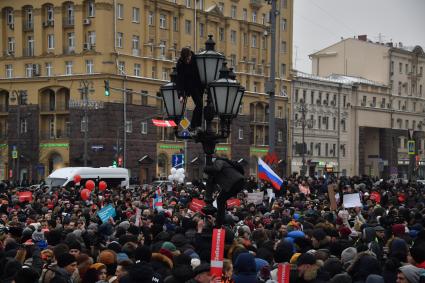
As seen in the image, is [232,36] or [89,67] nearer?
[89,67]

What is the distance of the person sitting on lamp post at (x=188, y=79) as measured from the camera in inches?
419

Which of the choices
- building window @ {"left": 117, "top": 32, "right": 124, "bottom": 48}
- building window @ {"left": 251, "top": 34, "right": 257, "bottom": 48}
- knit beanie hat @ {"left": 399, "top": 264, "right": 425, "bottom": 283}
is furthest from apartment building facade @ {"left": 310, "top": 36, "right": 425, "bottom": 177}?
knit beanie hat @ {"left": 399, "top": 264, "right": 425, "bottom": 283}

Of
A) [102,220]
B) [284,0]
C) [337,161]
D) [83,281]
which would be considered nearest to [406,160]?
[337,161]

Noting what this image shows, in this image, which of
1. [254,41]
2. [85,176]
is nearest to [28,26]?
[254,41]

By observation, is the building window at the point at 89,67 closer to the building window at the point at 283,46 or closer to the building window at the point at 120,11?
the building window at the point at 120,11

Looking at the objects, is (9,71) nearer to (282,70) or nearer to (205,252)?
(282,70)

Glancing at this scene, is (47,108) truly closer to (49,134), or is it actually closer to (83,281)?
(49,134)

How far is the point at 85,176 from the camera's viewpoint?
135 ft

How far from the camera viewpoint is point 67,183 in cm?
3928

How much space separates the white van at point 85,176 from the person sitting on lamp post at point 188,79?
27.4m

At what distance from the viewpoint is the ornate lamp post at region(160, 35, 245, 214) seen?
33.2 feet

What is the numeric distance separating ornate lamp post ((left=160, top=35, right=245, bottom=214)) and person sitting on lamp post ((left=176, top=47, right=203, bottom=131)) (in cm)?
10

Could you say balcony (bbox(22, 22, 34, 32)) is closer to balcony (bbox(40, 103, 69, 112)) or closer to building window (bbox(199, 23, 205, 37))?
balcony (bbox(40, 103, 69, 112))

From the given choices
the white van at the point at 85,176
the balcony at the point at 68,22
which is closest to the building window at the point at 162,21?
the balcony at the point at 68,22
